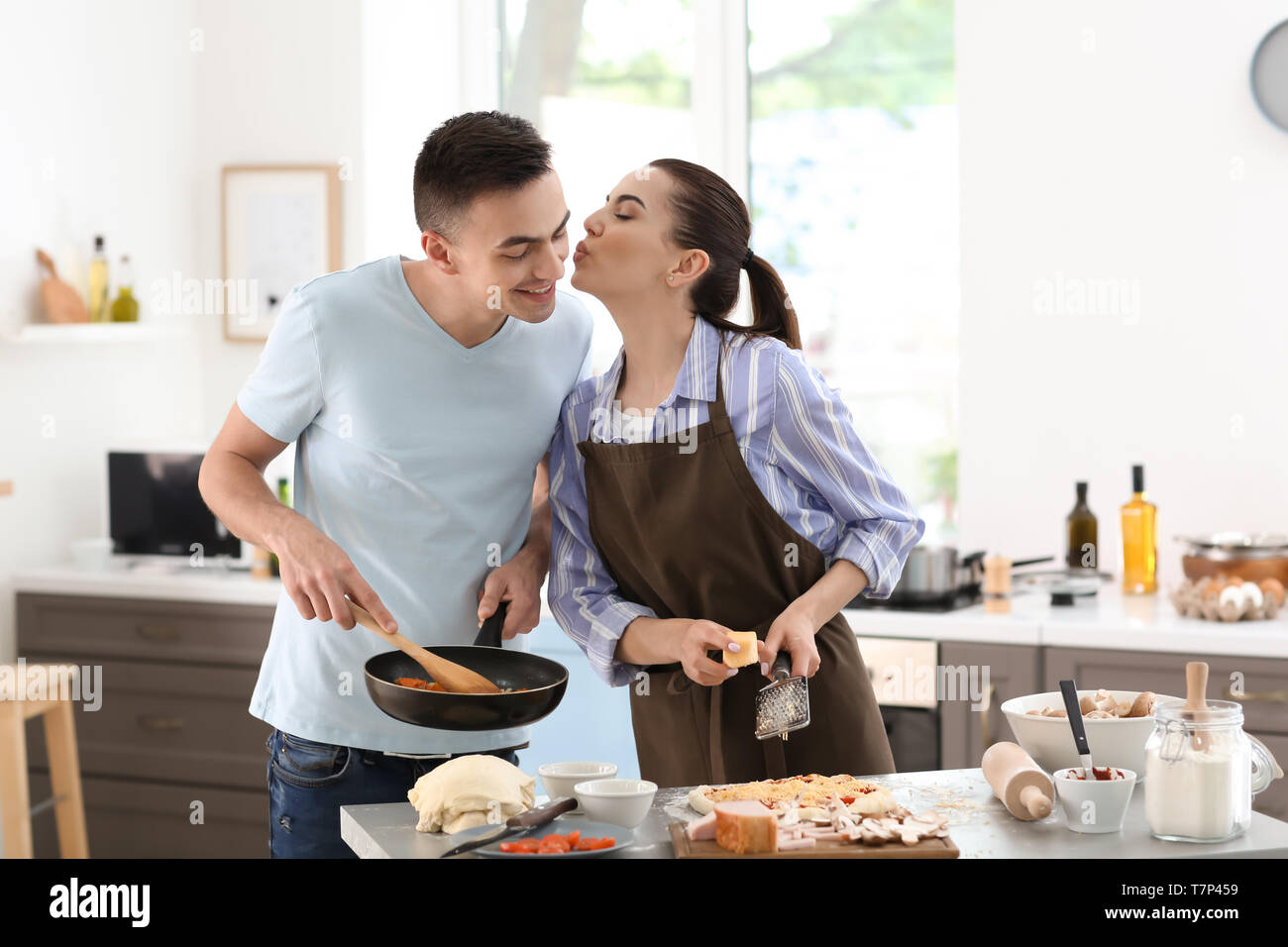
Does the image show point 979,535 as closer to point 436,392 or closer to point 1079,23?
point 1079,23

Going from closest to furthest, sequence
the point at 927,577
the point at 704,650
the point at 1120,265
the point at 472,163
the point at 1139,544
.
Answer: the point at 704,650
the point at 472,163
the point at 927,577
the point at 1139,544
the point at 1120,265

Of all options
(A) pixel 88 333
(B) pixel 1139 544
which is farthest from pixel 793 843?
(A) pixel 88 333

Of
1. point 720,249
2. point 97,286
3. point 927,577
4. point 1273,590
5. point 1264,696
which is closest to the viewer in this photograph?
point 720,249

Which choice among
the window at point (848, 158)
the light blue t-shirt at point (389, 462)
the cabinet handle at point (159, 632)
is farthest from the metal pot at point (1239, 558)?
the cabinet handle at point (159, 632)

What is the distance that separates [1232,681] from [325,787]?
5.68 ft

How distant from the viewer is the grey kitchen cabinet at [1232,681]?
2496mm

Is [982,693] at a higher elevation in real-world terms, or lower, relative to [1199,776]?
lower

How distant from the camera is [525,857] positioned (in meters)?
1.20

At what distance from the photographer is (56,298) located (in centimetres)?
341

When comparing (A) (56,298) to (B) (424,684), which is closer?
(B) (424,684)

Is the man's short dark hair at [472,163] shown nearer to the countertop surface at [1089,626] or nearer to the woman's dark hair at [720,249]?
the woman's dark hair at [720,249]

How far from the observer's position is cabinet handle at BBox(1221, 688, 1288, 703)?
8.18 feet

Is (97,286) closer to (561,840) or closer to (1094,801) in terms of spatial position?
(561,840)

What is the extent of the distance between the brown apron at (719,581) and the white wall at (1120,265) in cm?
166
